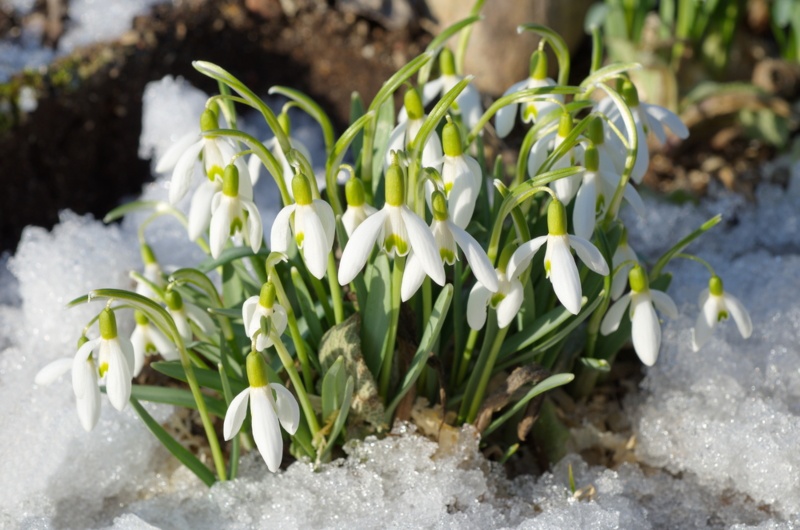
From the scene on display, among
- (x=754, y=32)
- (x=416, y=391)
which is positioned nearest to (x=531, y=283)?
(x=416, y=391)

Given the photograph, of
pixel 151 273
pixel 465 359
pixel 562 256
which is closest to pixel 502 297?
pixel 562 256

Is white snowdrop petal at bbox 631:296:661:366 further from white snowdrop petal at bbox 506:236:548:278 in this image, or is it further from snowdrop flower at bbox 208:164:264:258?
snowdrop flower at bbox 208:164:264:258

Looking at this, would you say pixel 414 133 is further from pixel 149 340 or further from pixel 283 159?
pixel 149 340

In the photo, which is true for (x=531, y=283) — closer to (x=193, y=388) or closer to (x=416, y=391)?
(x=416, y=391)

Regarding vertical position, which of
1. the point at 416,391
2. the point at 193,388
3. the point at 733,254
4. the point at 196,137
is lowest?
the point at 733,254

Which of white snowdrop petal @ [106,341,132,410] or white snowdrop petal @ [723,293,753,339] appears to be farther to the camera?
white snowdrop petal @ [723,293,753,339]

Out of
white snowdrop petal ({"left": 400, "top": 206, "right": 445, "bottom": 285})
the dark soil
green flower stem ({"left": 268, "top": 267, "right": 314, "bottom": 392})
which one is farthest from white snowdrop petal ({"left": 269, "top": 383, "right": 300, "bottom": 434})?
the dark soil
